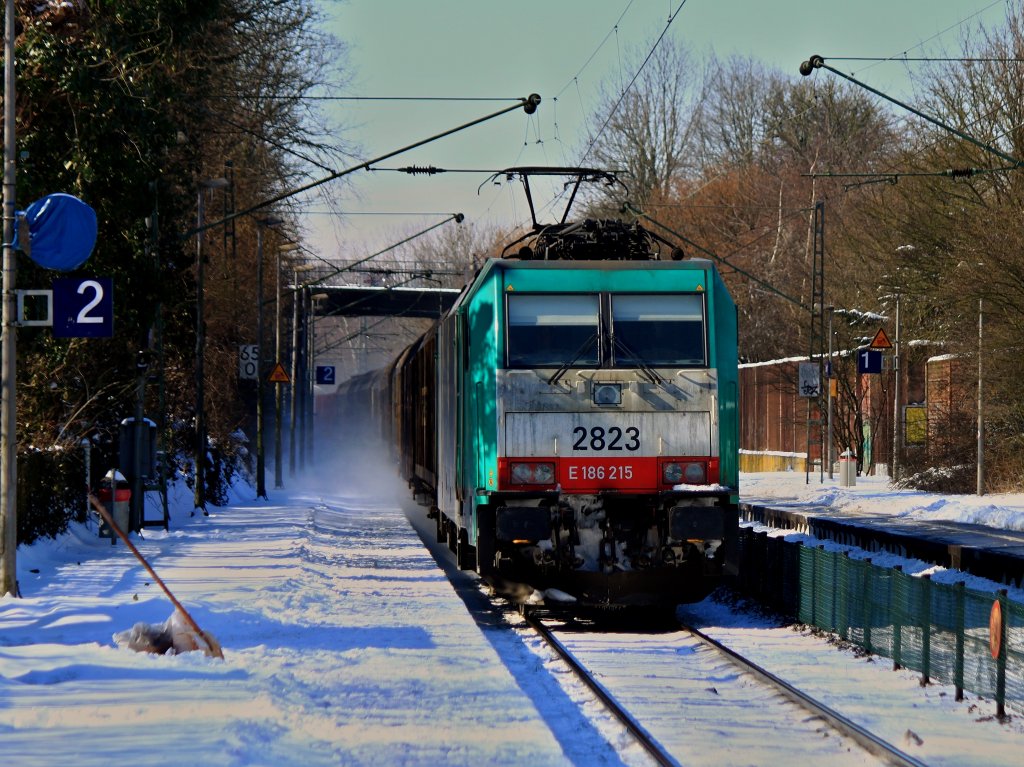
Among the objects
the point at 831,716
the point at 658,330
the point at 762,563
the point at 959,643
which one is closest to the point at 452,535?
the point at 762,563

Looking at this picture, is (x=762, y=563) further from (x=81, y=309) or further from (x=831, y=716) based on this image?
(x=81, y=309)

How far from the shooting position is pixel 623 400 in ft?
48.3

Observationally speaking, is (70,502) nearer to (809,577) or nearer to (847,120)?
(809,577)

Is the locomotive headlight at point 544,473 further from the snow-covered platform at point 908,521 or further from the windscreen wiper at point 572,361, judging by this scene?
the snow-covered platform at point 908,521

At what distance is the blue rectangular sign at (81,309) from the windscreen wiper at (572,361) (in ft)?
14.8

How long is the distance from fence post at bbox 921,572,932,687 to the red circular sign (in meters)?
1.26

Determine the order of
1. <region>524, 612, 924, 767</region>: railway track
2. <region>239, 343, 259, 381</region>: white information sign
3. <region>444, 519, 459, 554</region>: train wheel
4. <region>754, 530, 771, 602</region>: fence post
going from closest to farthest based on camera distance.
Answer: <region>524, 612, 924, 767</region>: railway track
<region>754, 530, 771, 602</region>: fence post
<region>444, 519, 459, 554</region>: train wheel
<region>239, 343, 259, 381</region>: white information sign

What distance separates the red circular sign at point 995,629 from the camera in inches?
421

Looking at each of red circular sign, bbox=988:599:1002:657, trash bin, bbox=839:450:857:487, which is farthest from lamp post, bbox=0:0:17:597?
trash bin, bbox=839:450:857:487

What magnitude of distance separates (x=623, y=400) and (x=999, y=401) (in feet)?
69.0

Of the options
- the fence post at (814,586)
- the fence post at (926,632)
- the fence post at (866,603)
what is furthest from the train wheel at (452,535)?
the fence post at (926,632)

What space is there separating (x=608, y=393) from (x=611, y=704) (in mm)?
4794

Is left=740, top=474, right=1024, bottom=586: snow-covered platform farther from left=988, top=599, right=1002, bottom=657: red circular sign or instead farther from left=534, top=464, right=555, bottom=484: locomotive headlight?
left=988, top=599, right=1002, bottom=657: red circular sign

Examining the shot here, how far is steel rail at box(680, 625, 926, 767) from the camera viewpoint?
885 cm
